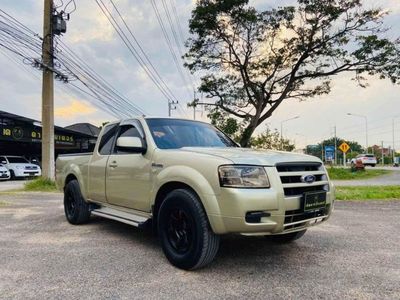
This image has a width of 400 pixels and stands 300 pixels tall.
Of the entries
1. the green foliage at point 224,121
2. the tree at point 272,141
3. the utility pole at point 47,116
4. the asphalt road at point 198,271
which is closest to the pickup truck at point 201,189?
the asphalt road at point 198,271

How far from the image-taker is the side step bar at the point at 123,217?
4672 mm

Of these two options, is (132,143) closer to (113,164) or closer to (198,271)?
(113,164)

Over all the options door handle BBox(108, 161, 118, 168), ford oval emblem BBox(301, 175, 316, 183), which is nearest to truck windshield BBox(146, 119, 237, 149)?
door handle BBox(108, 161, 118, 168)

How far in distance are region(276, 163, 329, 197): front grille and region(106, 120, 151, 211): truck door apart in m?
1.67

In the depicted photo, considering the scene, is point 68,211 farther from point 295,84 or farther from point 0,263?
point 295,84

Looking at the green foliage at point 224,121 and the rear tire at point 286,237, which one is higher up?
the green foliage at point 224,121

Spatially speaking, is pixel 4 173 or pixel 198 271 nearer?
pixel 198 271

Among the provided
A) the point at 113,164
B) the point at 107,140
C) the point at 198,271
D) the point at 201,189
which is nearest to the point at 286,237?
the point at 198,271

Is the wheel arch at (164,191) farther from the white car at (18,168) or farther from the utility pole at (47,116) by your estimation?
the white car at (18,168)

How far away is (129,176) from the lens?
5.03 meters

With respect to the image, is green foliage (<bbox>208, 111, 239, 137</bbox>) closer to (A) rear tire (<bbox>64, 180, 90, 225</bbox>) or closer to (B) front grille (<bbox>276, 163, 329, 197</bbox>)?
(A) rear tire (<bbox>64, 180, 90, 225</bbox>)

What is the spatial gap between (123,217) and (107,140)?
1.49 meters

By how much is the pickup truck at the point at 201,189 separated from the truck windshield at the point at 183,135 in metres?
0.01

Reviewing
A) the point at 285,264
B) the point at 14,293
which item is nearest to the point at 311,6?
the point at 285,264
